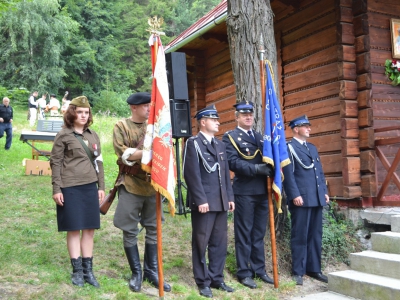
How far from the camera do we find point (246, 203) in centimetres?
551

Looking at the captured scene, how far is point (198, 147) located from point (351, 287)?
241 cm

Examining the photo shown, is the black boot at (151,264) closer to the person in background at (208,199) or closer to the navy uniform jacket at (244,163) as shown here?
the person in background at (208,199)

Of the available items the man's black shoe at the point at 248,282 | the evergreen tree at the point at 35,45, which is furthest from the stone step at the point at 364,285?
the evergreen tree at the point at 35,45

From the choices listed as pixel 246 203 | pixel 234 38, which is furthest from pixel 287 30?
pixel 246 203

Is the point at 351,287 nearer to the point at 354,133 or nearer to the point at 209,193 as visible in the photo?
the point at 209,193

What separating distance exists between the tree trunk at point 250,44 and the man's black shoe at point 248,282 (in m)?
2.04

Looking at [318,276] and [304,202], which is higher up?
[304,202]

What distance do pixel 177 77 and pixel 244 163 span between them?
2343mm

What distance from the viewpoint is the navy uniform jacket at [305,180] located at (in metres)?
5.79

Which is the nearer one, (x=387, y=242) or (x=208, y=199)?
(x=208, y=199)

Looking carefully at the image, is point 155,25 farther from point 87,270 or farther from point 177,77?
point 87,270

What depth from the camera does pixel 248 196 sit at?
5531 mm

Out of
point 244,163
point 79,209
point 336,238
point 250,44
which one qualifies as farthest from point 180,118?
point 336,238

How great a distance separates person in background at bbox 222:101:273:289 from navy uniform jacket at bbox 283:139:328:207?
1.27 ft
